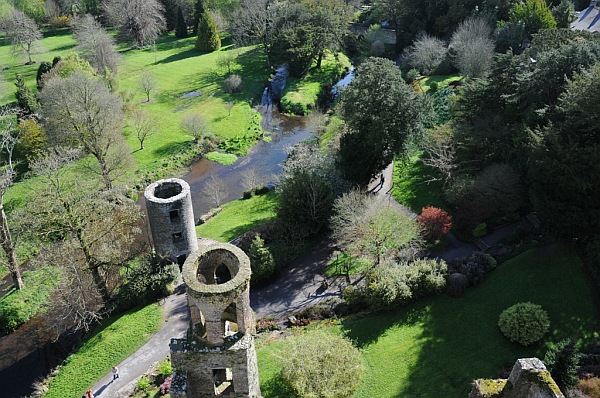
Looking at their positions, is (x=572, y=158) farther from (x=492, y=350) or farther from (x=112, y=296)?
(x=112, y=296)

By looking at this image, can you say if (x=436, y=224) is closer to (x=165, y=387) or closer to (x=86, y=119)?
(x=165, y=387)

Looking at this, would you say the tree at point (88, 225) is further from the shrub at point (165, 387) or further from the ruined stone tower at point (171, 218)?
the shrub at point (165, 387)

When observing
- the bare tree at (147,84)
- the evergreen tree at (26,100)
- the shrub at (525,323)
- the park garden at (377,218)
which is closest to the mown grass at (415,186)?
the park garden at (377,218)

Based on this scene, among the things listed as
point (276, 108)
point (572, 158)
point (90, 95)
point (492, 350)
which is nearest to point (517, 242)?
point (572, 158)

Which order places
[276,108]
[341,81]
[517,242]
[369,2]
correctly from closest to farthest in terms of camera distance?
[517,242]
[276,108]
[341,81]
[369,2]

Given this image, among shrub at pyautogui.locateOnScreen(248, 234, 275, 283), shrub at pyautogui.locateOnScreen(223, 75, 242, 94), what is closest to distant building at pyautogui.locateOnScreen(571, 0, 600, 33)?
shrub at pyautogui.locateOnScreen(223, 75, 242, 94)
